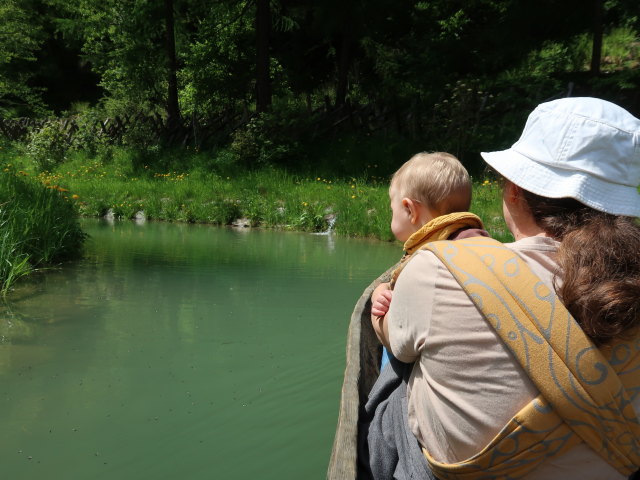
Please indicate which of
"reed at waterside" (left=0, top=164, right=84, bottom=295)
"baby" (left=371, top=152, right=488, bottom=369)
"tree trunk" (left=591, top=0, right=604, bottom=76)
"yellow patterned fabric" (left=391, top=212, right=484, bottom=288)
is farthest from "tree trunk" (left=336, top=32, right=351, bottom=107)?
"yellow patterned fabric" (left=391, top=212, right=484, bottom=288)

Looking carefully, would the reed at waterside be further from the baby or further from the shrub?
the shrub

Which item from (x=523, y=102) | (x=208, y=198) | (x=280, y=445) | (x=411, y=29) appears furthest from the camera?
(x=411, y=29)

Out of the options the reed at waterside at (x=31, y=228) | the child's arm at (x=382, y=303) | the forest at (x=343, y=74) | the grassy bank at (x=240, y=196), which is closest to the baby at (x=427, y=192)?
the child's arm at (x=382, y=303)

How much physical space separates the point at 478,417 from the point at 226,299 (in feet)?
15.4

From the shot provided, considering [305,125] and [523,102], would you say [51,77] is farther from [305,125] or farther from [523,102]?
[523,102]

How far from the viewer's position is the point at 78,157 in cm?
1823

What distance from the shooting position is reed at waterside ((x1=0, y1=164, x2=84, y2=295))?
616cm

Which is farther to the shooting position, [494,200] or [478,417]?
[494,200]

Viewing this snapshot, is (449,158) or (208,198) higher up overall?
(449,158)

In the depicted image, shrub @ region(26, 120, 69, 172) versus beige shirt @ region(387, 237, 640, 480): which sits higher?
beige shirt @ region(387, 237, 640, 480)

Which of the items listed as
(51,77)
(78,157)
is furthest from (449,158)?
(51,77)

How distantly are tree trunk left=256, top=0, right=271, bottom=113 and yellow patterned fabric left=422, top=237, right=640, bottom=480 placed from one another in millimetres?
14959

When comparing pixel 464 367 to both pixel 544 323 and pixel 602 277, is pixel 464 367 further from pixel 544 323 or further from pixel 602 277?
pixel 602 277

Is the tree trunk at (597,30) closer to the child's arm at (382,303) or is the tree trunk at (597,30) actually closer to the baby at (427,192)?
the baby at (427,192)
